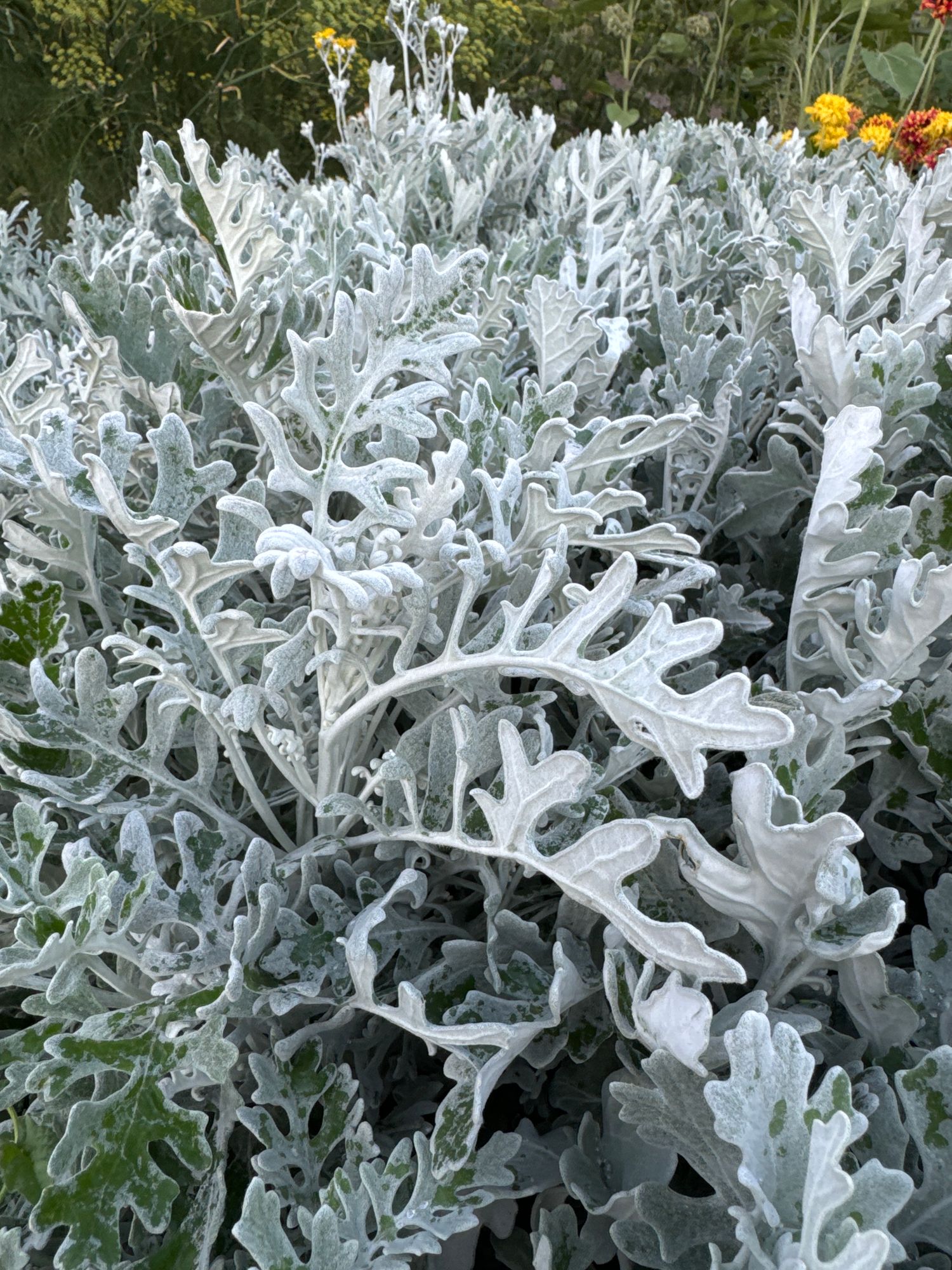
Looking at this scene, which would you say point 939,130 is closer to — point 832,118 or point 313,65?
point 832,118

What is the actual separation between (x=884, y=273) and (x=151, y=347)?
2.99 ft

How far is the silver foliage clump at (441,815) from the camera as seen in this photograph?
2.28 ft

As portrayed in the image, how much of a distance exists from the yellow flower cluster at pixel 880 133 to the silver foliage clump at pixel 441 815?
2798mm

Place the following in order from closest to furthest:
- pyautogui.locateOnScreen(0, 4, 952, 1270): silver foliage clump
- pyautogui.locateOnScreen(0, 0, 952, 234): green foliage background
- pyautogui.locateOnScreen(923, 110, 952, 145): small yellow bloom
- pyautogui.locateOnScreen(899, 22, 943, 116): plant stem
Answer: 1. pyautogui.locateOnScreen(0, 4, 952, 1270): silver foliage clump
2. pyautogui.locateOnScreen(923, 110, 952, 145): small yellow bloom
3. pyautogui.locateOnScreen(899, 22, 943, 116): plant stem
4. pyautogui.locateOnScreen(0, 0, 952, 234): green foliage background

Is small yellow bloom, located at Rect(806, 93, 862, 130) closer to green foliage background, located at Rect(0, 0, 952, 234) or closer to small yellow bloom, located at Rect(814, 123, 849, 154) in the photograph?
small yellow bloom, located at Rect(814, 123, 849, 154)

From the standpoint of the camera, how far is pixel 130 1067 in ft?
2.43

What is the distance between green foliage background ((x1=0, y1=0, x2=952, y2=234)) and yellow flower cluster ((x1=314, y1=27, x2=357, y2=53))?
0.74ft

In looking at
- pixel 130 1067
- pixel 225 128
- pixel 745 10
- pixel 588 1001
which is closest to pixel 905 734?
pixel 588 1001

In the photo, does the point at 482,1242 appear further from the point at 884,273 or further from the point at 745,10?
the point at 745,10

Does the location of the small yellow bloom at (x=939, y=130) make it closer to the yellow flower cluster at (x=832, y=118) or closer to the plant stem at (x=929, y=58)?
the yellow flower cluster at (x=832, y=118)

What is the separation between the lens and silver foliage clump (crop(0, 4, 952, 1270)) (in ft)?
2.28

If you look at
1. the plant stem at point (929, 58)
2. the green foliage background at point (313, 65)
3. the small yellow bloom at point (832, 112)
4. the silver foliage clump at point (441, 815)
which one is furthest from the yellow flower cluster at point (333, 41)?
the silver foliage clump at point (441, 815)

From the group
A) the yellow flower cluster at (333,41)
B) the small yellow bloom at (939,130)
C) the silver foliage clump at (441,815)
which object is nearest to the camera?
the silver foliage clump at (441,815)

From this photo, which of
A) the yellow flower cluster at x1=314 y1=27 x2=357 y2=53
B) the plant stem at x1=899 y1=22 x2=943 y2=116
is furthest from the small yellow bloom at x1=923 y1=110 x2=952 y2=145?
the yellow flower cluster at x1=314 y1=27 x2=357 y2=53
